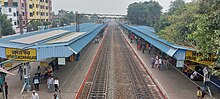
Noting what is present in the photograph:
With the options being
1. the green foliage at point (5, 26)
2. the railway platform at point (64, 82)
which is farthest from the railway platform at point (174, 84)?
the green foliage at point (5, 26)

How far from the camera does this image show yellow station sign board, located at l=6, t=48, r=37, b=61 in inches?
537

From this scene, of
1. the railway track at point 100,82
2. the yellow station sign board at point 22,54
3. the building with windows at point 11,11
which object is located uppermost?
the building with windows at point 11,11

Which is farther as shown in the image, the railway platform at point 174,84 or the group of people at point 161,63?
the group of people at point 161,63

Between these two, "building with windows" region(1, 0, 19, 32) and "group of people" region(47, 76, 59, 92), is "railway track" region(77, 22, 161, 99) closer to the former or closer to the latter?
"group of people" region(47, 76, 59, 92)

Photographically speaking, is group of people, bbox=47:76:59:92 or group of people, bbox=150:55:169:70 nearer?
group of people, bbox=47:76:59:92

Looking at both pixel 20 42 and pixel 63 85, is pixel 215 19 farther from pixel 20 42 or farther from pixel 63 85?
pixel 20 42

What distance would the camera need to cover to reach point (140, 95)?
14.2 meters

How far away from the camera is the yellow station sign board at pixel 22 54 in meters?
13.6

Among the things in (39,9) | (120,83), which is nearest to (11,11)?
(39,9)

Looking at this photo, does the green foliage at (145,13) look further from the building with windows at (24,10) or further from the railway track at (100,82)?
the railway track at (100,82)

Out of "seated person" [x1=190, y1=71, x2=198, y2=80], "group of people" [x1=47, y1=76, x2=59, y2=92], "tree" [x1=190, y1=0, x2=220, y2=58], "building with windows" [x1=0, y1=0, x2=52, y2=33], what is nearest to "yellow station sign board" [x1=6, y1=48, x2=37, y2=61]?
"group of people" [x1=47, y1=76, x2=59, y2=92]

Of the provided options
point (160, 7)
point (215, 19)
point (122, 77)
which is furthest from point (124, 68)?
point (160, 7)

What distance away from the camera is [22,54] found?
13.8m

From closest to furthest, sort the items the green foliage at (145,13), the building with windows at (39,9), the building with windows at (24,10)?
the building with windows at (24,10), the building with windows at (39,9), the green foliage at (145,13)
